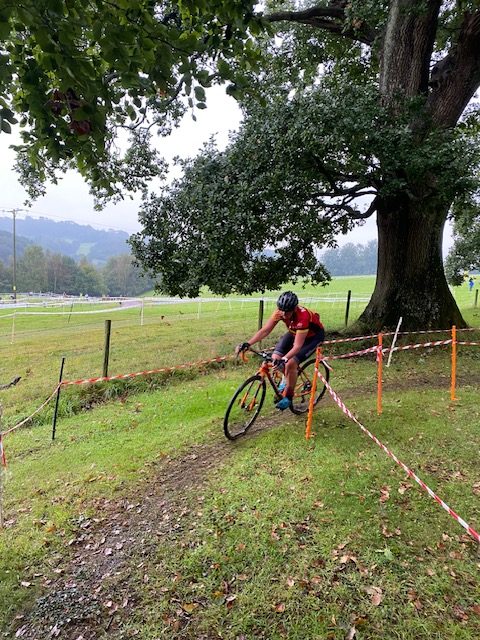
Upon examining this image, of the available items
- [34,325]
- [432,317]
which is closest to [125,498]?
[432,317]

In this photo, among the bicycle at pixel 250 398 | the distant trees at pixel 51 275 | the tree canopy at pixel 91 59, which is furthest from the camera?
the distant trees at pixel 51 275

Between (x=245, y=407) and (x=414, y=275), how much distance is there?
26.0 feet

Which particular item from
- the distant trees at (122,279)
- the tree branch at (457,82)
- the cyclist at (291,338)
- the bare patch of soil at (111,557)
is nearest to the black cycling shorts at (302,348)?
the cyclist at (291,338)

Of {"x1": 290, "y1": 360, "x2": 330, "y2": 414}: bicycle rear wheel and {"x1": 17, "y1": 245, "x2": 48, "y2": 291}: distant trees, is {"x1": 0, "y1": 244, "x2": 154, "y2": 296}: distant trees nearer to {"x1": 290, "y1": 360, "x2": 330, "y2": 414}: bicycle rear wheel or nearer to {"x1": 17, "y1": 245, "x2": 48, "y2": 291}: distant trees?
{"x1": 17, "y1": 245, "x2": 48, "y2": 291}: distant trees

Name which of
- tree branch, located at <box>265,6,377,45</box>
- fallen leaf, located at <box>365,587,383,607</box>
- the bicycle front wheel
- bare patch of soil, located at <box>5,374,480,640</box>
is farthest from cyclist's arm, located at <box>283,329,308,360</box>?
tree branch, located at <box>265,6,377,45</box>

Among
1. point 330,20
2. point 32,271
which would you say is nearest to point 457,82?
point 330,20

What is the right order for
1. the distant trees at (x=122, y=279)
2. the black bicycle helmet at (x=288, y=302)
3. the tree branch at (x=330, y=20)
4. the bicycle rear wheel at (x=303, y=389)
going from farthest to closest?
the distant trees at (x=122, y=279) → the tree branch at (x=330, y=20) → the bicycle rear wheel at (x=303, y=389) → the black bicycle helmet at (x=288, y=302)

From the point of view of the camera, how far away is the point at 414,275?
38.6ft

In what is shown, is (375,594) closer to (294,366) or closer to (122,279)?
(294,366)

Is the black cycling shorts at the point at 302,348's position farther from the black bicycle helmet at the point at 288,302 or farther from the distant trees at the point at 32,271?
the distant trees at the point at 32,271

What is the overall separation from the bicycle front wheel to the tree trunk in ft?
22.4

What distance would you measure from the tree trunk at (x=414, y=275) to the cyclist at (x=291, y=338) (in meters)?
6.27

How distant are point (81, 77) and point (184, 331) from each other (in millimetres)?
16448

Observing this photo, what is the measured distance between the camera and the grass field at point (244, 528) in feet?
10.3
